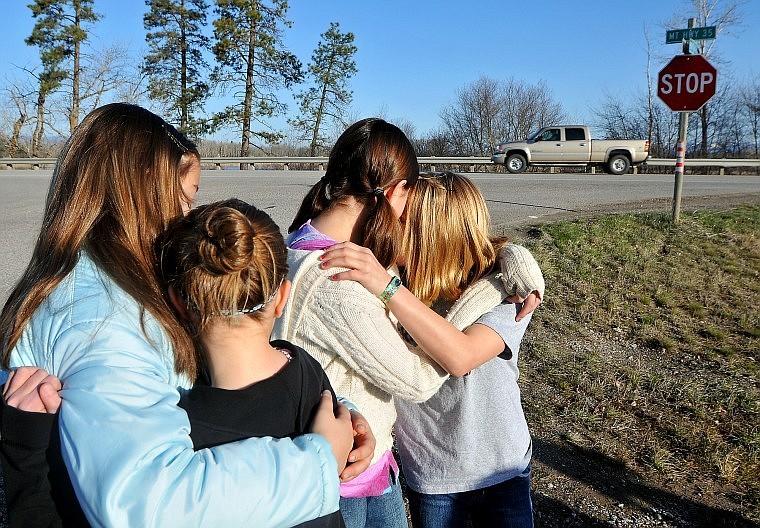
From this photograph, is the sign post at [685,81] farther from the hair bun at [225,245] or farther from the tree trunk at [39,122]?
the tree trunk at [39,122]

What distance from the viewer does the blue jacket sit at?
3.43 ft

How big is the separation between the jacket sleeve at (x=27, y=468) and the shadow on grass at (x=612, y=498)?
9.13ft

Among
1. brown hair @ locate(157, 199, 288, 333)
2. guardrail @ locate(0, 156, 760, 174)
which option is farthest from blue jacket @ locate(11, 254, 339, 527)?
guardrail @ locate(0, 156, 760, 174)

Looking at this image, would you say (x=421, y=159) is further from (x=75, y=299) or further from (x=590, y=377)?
(x=75, y=299)

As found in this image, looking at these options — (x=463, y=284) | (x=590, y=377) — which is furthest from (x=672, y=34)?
(x=463, y=284)

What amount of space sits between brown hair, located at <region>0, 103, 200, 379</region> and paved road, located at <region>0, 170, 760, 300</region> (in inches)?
207

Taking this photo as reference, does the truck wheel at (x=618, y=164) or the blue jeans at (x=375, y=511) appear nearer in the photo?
the blue jeans at (x=375, y=511)

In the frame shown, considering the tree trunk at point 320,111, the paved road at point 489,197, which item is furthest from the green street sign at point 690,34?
the tree trunk at point 320,111

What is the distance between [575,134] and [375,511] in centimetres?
2504

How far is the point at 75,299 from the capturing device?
1178 millimetres

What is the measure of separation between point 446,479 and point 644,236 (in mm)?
7627

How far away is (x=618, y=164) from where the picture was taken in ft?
80.5

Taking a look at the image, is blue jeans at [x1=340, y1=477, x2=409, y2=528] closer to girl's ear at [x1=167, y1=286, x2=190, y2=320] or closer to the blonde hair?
the blonde hair

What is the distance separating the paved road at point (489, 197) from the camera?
873 centimetres
